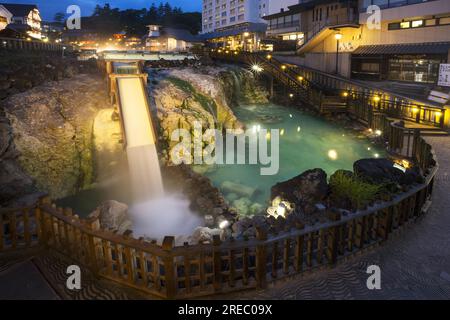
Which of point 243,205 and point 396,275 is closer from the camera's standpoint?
point 396,275

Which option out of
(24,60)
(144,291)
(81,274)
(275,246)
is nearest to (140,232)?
(81,274)

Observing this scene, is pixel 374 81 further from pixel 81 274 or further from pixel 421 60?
pixel 81 274

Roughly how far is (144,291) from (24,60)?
682 inches

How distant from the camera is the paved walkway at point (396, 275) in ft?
17.7

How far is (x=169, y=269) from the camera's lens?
16.7 ft

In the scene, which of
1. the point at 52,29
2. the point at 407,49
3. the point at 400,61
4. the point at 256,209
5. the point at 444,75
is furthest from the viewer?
the point at 52,29

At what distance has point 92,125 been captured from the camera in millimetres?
15406

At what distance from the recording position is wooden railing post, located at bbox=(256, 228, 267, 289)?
5.31 m

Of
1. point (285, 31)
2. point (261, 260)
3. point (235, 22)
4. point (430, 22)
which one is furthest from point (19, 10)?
point (261, 260)

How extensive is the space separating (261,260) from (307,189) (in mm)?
5486

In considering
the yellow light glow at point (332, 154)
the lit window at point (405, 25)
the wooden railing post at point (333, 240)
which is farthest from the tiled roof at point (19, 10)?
the wooden railing post at point (333, 240)

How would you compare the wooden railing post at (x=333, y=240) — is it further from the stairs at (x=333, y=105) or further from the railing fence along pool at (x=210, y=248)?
the stairs at (x=333, y=105)

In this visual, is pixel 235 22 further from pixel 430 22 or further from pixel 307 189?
pixel 307 189

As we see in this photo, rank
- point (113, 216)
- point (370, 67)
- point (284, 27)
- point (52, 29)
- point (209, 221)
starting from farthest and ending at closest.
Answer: point (52, 29) < point (284, 27) < point (370, 67) < point (209, 221) < point (113, 216)
